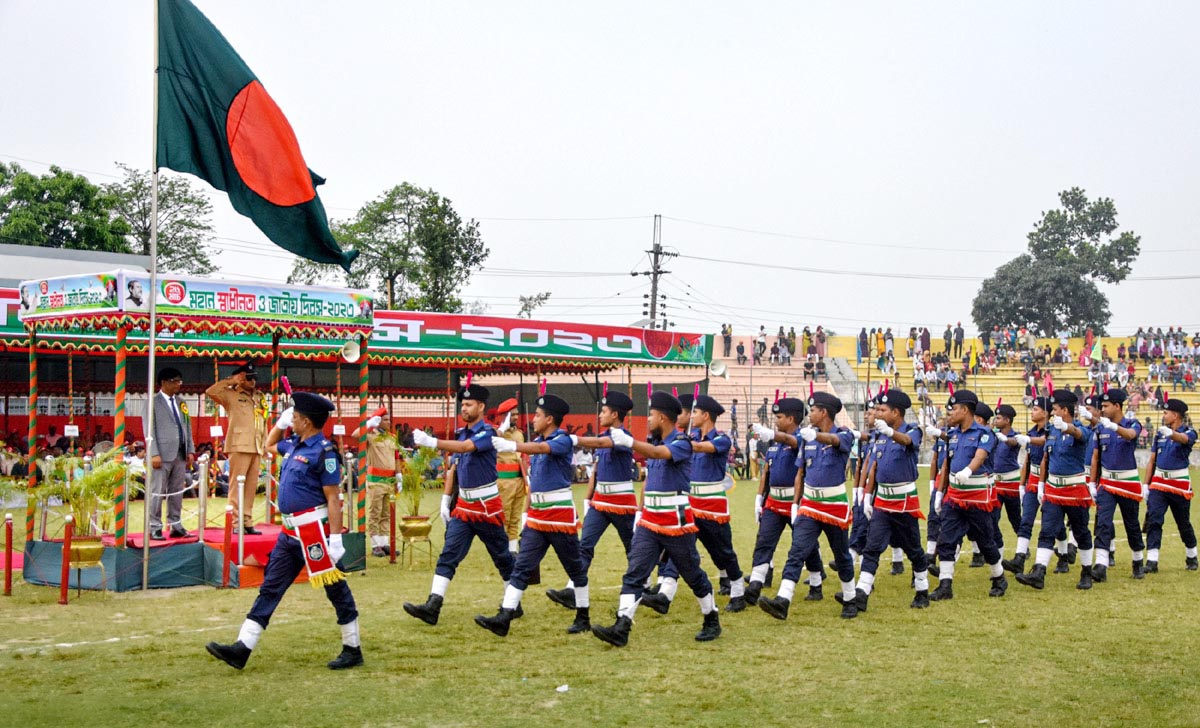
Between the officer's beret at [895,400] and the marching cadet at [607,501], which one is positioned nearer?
the marching cadet at [607,501]

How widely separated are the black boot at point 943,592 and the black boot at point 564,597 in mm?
3636

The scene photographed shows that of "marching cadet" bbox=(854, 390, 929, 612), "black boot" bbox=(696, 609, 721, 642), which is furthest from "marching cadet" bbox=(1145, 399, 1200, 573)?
"black boot" bbox=(696, 609, 721, 642)

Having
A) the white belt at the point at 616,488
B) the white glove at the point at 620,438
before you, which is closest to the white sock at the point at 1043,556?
the white belt at the point at 616,488

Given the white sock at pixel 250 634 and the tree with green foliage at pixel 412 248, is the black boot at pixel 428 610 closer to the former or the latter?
the white sock at pixel 250 634

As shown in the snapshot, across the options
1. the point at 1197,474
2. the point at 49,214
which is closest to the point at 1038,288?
the point at 1197,474

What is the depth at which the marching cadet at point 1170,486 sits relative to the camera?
537 inches

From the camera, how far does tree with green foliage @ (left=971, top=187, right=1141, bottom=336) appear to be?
202 ft

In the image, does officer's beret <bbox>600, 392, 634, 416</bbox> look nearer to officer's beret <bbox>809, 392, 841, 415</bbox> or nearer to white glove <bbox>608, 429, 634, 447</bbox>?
white glove <bbox>608, 429, 634, 447</bbox>

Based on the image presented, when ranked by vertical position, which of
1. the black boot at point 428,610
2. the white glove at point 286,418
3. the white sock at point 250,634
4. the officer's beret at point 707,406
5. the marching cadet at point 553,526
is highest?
the officer's beret at point 707,406

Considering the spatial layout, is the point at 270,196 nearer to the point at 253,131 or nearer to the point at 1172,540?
the point at 253,131

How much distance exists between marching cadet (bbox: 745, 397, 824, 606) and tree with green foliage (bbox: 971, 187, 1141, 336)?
54.0 m

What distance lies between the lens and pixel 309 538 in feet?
27.0

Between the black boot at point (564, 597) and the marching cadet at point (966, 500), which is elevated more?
the marching cadet at point (966, 500)

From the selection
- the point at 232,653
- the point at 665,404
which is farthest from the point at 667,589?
the point at 232,653
